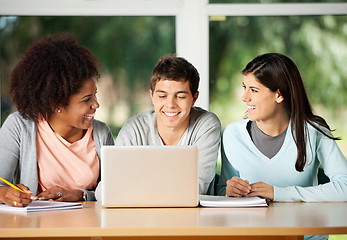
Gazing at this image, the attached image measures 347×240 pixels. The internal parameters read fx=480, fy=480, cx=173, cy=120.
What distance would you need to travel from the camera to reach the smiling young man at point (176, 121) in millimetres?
2348

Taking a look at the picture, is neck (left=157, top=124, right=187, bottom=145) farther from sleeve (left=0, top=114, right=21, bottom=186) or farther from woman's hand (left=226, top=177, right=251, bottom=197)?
sleeve (left=0, top=114, right=21, bottom=186)

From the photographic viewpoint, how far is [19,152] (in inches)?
92.1

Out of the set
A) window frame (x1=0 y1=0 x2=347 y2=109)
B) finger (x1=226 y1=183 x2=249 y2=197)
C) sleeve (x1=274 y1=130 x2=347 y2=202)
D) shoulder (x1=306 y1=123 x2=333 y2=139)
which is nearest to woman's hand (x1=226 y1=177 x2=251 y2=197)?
finger (x1=226 y1=183 x2=249 y2=197)

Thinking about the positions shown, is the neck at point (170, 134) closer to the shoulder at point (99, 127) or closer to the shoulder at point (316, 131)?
the shoulder at point (99, 127)

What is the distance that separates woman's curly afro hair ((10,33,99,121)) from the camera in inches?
93.3

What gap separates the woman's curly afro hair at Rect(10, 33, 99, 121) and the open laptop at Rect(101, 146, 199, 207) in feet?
2.30

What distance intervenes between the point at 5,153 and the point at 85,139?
41cm

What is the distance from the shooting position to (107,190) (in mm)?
1824

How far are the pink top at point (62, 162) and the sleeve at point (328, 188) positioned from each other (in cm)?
95

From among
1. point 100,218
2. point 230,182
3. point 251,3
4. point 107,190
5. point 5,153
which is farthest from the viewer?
point 251,3

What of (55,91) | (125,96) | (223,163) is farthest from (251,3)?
(55,91)

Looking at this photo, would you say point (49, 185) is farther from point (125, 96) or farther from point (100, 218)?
point (125, 96)

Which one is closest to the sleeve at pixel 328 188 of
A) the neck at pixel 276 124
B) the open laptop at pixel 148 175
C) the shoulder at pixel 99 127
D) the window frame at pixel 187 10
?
the neck at pixel 276 124

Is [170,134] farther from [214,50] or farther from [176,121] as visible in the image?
[214,50]
